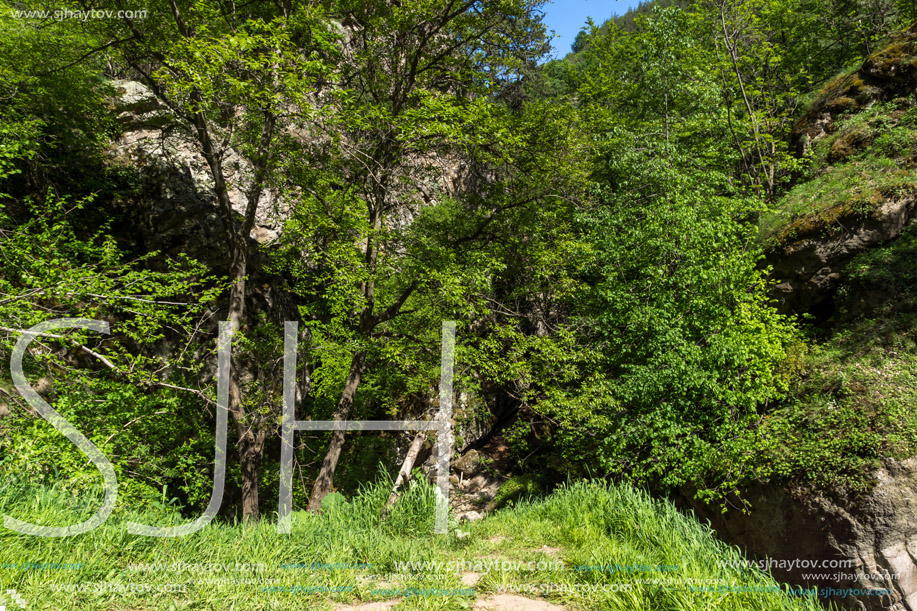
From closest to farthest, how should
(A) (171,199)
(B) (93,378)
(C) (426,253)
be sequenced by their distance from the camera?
1. (B) (93,378)
2. (C) (426,253)
3. (A) (171,199)

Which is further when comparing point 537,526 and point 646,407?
point 646,407

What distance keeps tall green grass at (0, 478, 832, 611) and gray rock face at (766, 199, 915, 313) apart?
6291 millimetres

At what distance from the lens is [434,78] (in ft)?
27.5

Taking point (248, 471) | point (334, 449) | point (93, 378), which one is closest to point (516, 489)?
point (334, 449)

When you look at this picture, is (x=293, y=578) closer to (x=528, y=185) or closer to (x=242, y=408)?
(x=242, y=408)

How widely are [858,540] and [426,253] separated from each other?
7346 mm

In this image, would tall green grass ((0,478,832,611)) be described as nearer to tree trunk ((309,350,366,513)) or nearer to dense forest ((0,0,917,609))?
dense forest ((0,0,917,609))

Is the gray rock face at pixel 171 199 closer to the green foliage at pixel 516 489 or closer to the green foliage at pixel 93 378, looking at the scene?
the green foliage at pixel 93 378

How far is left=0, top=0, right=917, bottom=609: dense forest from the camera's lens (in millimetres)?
6273

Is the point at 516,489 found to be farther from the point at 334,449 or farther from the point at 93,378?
the point at 93,378

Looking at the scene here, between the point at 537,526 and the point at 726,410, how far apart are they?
15.5 feet

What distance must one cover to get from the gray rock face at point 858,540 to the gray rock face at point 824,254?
371 centimetres

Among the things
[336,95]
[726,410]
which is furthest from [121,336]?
[726,410]

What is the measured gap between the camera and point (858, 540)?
5531 millimetres
